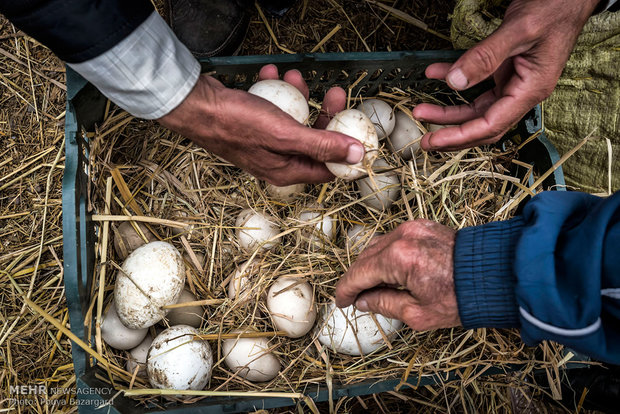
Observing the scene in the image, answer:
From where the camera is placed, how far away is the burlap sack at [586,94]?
1590 mm

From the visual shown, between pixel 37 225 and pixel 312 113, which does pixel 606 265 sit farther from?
pixel 37 225

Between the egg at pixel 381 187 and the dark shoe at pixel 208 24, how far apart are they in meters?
0.92

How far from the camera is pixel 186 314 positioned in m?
1.52

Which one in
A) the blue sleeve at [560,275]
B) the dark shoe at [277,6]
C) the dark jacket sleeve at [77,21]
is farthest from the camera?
the dark shoe at [277,6]

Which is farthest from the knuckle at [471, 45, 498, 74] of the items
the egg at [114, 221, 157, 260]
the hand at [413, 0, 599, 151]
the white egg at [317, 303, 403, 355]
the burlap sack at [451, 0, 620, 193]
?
the egg at [114, 221, 157, 260]

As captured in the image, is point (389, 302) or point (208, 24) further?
point (208, 24)

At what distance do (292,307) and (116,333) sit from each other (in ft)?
1.97

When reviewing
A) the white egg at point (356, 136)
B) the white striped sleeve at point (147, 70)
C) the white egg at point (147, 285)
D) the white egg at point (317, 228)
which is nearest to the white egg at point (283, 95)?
the white egg at point (356, 136)

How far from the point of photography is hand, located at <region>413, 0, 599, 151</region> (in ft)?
3.98

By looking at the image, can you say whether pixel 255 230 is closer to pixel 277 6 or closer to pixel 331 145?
pixel 331 145

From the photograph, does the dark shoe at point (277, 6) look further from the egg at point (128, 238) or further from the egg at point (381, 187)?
the egg at point (128, 238)

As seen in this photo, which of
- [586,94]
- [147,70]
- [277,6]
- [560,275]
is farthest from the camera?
[277,6]

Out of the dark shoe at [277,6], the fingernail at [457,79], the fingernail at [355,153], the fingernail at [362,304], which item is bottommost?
the fingernail at [362,304]

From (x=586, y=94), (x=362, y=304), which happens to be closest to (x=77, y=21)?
(x=362, y=304)
